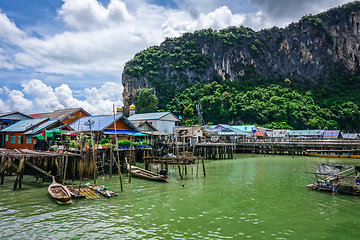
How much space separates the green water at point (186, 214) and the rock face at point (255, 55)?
85612mm

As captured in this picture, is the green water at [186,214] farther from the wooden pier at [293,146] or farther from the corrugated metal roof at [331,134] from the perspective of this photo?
the corrugated metal roof at [331,134]

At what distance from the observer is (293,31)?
129000 mm

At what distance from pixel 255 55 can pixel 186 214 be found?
122261mm

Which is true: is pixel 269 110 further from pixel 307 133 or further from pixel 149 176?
pixel 149 176

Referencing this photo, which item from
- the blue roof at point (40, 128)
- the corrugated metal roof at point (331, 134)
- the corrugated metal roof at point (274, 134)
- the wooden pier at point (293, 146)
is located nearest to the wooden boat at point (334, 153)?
the wooden pier at point (293, 146)

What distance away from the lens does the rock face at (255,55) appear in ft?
348

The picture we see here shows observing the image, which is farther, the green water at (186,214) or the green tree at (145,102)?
the green tree at (145,102)

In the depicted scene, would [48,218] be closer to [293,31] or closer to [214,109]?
[214,109]

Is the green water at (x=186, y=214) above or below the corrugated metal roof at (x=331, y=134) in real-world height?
below

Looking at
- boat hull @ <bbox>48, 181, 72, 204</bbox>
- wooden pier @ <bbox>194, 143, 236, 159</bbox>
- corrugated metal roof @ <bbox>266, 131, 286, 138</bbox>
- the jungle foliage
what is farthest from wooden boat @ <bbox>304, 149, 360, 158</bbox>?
boat hull @ <bbox>48, 181, 72, 204</bbox>

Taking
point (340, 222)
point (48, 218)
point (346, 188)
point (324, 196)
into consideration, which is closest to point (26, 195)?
point (48, 218)

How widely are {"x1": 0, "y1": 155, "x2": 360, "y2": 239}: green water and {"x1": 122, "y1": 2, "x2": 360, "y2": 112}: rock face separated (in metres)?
85.6

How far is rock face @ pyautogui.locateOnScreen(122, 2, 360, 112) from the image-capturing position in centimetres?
10619

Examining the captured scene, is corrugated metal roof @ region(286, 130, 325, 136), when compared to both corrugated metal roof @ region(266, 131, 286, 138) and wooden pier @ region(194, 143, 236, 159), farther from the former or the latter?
wooden pier @ region(194, 143, 236, 159)
